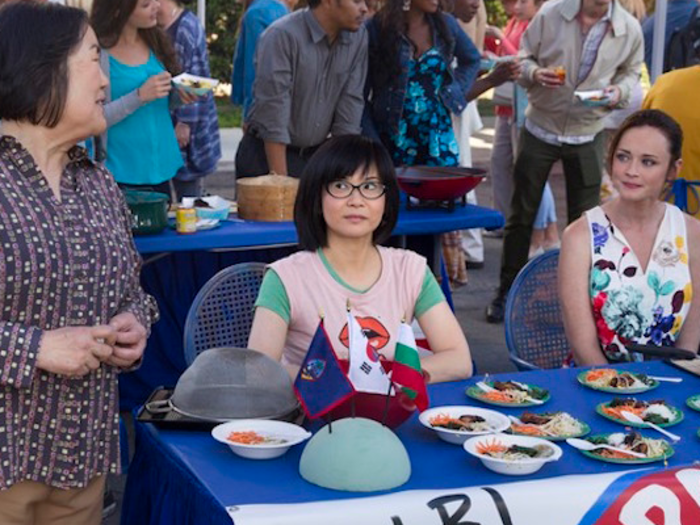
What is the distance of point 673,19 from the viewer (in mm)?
8078

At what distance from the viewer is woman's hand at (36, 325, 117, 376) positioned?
247 cm

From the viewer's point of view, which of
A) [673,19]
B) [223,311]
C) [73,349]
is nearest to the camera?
[73,349]

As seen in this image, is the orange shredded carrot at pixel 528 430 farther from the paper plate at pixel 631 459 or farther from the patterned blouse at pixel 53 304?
the patterned blouse at pixel 53 304

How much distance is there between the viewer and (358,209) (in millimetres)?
3342

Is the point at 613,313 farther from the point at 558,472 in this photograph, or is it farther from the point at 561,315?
the point at 558,472

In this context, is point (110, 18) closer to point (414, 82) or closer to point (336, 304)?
point (414, 82)

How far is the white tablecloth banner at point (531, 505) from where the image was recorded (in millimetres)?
2369

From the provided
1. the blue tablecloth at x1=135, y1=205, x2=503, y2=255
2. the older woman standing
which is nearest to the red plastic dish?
the blue tablecloth at x1=135, y1=205, x2=503, y2=255

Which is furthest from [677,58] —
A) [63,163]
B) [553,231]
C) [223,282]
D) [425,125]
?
[63,163]

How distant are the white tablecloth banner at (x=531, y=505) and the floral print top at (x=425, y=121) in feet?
12.2

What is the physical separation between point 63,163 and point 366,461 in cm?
97

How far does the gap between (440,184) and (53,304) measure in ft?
9.78

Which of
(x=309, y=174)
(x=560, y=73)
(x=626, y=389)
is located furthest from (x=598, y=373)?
(x=560, y=73)

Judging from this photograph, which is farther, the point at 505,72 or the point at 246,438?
the point at 505,72
